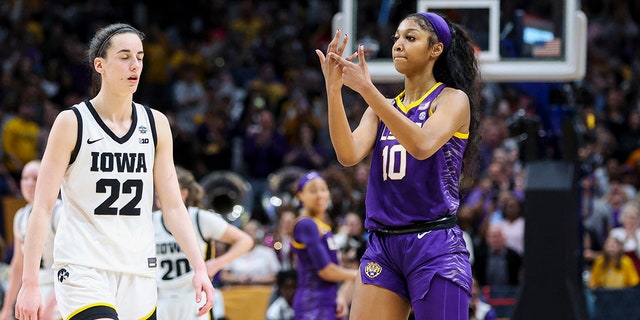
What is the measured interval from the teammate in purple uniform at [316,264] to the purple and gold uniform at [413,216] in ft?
9.52

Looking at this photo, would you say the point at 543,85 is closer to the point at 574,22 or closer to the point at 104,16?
the point at 574,22

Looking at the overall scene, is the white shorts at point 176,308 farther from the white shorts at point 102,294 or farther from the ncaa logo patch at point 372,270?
the ncaa logo patch at point 372,270

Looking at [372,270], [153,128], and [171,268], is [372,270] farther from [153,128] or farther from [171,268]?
[171,268]

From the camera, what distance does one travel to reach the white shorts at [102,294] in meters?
4.97

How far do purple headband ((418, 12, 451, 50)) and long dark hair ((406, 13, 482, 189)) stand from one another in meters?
0.03

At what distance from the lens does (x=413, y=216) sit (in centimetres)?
530

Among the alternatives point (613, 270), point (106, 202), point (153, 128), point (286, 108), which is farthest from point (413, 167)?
point (286, 108)

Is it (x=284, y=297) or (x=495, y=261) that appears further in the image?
(x=495, y=261)

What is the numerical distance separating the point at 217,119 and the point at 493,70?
24.1 ft

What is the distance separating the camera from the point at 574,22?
10148 millimetres

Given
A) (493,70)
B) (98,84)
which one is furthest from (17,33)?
(98,84)

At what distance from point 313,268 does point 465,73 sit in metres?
3.17

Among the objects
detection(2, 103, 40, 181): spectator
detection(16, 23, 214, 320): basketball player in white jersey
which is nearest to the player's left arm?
detection(16, 23, 214, 320): basketball player in white jersey

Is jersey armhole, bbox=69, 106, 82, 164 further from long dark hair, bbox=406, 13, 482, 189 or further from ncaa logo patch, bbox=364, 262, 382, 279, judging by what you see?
long dark hair, bbox=406, 13, 482, 189
